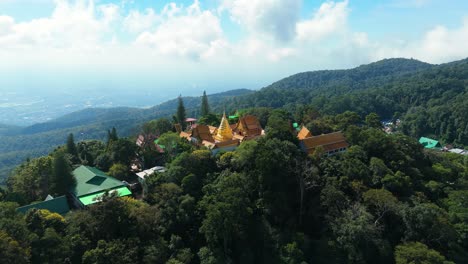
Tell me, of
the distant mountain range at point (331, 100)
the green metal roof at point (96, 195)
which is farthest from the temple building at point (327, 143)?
the distant mountain range at point (331, 100)

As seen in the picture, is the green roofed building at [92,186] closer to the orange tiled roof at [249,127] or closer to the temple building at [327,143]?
the orange tiled roof at [249,127]

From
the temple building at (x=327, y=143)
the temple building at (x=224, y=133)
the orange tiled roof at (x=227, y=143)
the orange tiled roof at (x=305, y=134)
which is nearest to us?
the temple building at (x=327, y=143)

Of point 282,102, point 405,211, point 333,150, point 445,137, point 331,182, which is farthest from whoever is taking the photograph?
point 282,102

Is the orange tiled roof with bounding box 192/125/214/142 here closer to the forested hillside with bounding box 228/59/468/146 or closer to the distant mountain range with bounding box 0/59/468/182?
the distant mountain range with bounding box 0/59/468/182

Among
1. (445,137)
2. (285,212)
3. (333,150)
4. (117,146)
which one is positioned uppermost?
(117,146)

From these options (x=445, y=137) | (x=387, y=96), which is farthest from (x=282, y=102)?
(x=445, y=137)

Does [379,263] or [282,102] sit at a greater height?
[282,102]

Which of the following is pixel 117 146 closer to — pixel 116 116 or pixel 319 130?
pixel 319 130
